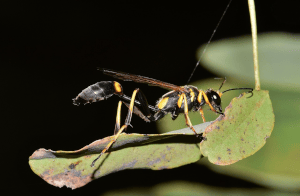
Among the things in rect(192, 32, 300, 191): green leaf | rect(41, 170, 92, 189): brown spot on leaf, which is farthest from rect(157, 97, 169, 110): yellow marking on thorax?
rect(41, 170, 92, 189): brown spot on leaf

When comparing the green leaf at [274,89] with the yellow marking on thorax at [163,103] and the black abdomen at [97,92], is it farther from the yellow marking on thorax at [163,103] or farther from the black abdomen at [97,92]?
the black abdomen at [97,92]

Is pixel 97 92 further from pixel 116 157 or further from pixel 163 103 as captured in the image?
pixel 116 157

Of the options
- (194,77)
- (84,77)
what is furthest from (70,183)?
(194,77)

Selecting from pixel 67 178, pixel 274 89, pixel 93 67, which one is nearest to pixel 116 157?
pixel 67 178

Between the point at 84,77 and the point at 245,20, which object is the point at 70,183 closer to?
the point at 84,77

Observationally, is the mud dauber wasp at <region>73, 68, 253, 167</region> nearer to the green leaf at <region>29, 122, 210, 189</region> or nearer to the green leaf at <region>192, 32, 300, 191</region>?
the green leaf at <region>192, 32, 300, 191</region>

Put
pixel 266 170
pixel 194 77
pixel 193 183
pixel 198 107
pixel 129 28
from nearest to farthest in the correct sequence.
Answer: pixel 266 170
pixel 198 107
pixel 193 183
pixel 194 77
pixel 129 28

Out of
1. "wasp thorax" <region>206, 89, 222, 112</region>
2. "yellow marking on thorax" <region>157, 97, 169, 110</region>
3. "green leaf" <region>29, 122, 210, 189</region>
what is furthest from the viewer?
"yellow marking on thorax" <region>157, 97, 169, 110</region>
